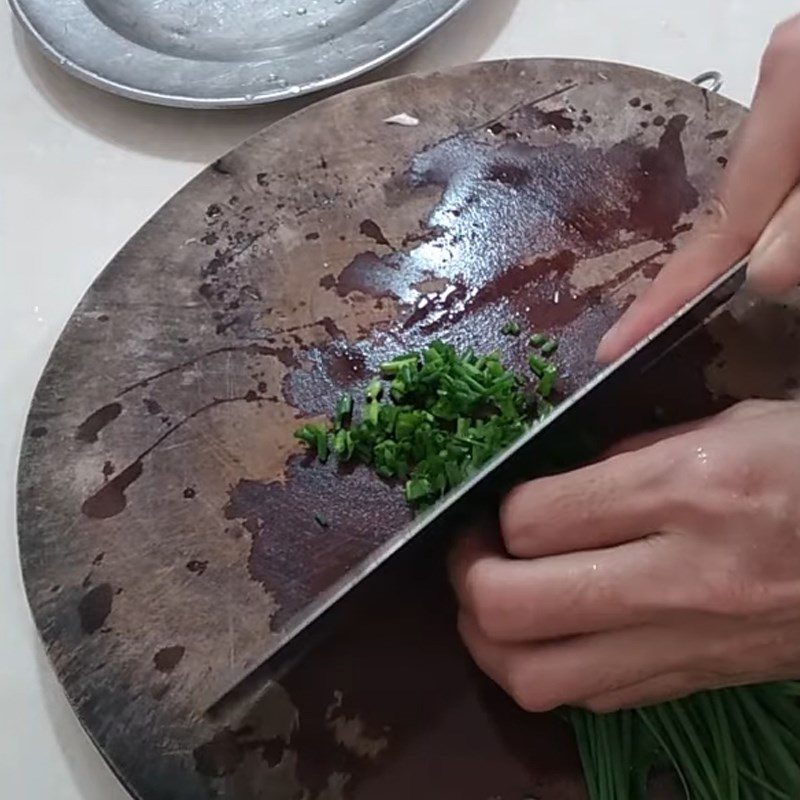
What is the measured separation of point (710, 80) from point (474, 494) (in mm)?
691

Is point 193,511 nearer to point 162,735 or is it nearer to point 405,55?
point 162,735

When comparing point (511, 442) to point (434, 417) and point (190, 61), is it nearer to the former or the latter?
point (434, 417)

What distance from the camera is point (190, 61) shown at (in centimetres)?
135

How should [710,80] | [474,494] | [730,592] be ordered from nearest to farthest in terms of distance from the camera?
1. [730,592]
2. [474,494]
3. [710,80]

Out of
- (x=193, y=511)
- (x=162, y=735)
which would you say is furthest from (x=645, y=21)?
(x=162, y=735)

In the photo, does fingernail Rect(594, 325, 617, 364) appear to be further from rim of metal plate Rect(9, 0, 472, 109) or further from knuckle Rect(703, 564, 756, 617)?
rim of metal plate Rect(9, 0, 472, 109)

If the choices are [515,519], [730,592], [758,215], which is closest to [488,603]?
[515,519]

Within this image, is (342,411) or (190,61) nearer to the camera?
(342,411)

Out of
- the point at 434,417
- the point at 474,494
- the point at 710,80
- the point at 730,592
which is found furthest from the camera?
the point at 710,80

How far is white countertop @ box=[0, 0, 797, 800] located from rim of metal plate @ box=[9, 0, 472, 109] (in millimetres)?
47

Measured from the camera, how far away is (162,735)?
910mm

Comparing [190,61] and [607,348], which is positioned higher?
[190,61]

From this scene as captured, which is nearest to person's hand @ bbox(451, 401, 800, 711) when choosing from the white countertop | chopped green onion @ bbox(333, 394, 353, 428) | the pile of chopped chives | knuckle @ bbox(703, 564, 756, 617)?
knuckle @ bbox(703, 564, 756, 617)

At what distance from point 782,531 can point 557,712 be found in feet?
0.78
